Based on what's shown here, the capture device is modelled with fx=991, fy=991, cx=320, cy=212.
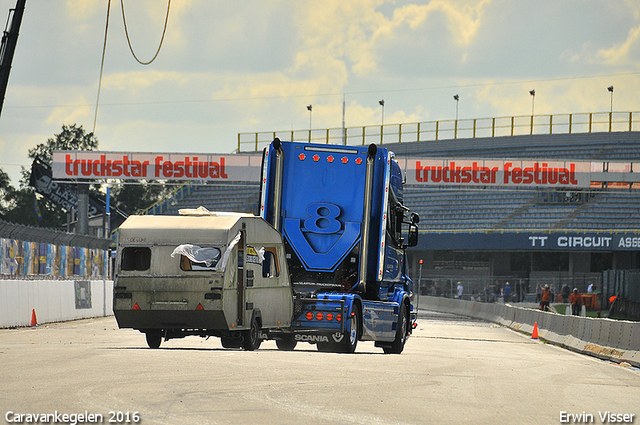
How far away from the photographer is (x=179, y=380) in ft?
38.5

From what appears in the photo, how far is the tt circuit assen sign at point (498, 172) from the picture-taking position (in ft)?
161

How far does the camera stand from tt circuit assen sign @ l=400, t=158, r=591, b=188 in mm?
49062

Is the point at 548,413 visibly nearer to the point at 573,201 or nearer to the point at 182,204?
the point at 573,201

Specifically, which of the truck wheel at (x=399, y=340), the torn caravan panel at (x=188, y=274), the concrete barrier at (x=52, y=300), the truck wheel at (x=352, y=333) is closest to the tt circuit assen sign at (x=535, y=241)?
the concrete barrier at (x=52, y=300)

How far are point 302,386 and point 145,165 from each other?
38.2m

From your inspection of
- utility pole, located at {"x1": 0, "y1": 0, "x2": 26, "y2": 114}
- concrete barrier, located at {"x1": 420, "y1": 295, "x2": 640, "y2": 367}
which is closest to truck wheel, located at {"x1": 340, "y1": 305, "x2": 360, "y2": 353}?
concrete barrier, located at {"x1": 420, "y1": 295, "x2": 640, "y2": 367}

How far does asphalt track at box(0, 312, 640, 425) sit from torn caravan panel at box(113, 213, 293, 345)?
0.56 metres

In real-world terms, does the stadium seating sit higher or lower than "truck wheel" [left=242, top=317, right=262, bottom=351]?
higher

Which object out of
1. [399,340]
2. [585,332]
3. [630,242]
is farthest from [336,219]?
[630,242]

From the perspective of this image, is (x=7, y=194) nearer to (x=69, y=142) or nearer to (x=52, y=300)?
(x=69, y=142)

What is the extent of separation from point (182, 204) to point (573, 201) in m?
27.5

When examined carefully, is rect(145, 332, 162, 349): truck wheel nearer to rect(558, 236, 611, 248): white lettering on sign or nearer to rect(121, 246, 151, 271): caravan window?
rect(121, 246, 151, 271): caravan window

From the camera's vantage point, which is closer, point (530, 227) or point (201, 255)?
point (201, 255)

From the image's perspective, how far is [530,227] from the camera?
61.5m
